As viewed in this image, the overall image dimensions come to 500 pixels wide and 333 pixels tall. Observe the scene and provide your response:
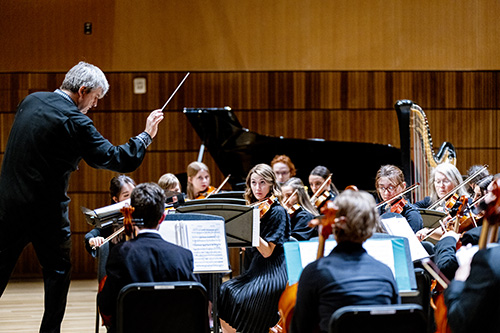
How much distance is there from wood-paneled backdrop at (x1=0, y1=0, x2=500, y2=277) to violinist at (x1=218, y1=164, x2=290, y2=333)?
13.3 feet

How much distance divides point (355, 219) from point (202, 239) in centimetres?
127

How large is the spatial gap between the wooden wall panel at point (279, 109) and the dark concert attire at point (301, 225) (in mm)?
3448

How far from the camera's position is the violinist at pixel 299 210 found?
4516 millimetres

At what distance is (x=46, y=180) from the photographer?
9.87ft

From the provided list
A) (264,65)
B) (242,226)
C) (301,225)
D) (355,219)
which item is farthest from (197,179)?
(355,219)

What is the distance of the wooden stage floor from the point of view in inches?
190

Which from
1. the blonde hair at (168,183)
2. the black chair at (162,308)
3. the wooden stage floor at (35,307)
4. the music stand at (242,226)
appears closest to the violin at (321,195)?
the blonde hair at (168,183)

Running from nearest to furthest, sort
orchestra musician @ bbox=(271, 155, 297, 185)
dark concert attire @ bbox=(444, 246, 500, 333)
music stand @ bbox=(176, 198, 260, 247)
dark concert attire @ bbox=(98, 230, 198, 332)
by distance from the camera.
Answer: dark concert attire @ bbox=(444, 246, 500, 333) → dark concert attire @ bbox=(98, 230, 198, 332) → music stand @ bbox=(176, 198, 260, 247) → orchestra musician @ bbox=(271, 155, 297, 185)

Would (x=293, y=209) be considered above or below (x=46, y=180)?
below

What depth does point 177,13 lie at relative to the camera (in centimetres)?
790

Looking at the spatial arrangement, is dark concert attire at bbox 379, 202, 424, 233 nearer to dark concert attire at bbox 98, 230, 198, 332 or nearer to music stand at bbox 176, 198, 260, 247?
music stand at bbox 176, 198, 260, 247

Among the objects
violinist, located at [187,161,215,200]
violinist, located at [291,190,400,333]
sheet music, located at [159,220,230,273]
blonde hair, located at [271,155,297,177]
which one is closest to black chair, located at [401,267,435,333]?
sheet music, located at [159,220,230,273]

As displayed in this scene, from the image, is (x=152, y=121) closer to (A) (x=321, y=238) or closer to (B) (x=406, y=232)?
(A) (x=321, y=238)

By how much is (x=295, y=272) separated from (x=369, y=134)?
5.63 metres
